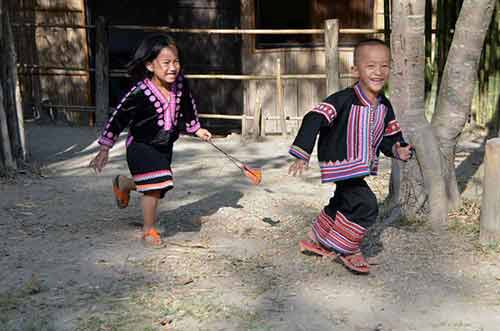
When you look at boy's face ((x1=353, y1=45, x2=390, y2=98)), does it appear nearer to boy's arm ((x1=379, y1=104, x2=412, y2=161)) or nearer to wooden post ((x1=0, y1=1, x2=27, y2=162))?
boy's arm ((x1=379, y1=104, x2=412, y2=161))

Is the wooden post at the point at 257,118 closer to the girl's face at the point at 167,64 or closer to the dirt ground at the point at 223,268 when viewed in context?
the dirt ground at the point at 223,268

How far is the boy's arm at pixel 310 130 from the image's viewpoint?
409cm

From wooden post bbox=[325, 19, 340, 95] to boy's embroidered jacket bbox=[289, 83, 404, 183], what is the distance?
4500mm

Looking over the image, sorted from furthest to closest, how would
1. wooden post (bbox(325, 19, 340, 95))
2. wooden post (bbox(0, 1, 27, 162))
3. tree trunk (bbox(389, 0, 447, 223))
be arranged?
wooden post (bbox(325, 19, 340, 95)) → wooden post (bbox(0, 1, 27, 162)) → tree trunk (bbox(389, 0, 447, 223))

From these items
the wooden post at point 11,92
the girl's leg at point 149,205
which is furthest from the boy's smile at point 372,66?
the wooden post at point 11,92

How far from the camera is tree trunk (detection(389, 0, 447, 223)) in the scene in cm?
502

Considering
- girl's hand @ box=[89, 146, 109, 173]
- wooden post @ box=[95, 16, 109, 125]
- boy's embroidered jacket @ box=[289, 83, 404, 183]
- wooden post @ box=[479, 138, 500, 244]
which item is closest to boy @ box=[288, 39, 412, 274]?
boy's embroidered jacket @ box=[289, 83, 404, 183]

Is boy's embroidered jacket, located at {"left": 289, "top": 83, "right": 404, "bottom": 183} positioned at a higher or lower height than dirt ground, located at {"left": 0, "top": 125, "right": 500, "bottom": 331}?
higher

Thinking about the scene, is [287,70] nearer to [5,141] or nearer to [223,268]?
[5,141]

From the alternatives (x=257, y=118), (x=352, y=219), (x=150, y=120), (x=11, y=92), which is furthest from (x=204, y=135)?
(x=257, y=118)

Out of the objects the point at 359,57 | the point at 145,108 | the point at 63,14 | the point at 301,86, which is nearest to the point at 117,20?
the point at 63,14

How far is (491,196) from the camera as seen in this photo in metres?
4.74

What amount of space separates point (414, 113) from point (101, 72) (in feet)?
19.2

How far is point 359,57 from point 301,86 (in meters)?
5.97
